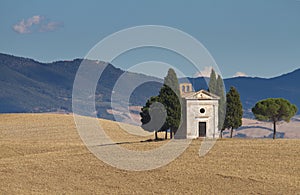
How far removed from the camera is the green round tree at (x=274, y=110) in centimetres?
8500

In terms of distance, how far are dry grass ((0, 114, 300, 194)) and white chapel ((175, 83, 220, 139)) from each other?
163 inches

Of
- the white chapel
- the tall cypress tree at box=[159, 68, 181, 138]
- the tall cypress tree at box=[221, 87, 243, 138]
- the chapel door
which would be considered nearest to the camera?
the white chapel

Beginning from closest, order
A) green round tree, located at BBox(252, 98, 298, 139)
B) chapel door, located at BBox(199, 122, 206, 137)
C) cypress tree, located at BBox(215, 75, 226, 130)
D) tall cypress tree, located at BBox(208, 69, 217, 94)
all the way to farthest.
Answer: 1. chapel door, located at BBox(199, 122, 206, 137)
2. cypress tree, located at BBox(215, 75, 226, 130)
3. green round tree, located at BBox(252, 98, 298, 139)
4. tall cypress tree, located at BBox(208, 69, 217, 94)

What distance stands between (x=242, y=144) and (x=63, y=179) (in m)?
26.4

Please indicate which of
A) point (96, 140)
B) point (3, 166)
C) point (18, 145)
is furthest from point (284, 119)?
point (3, 166)

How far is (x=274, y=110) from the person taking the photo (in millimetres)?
84812

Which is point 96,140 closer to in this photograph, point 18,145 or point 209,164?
point 18,145

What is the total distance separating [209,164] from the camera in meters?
56.9

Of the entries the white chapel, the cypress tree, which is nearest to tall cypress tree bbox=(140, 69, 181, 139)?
the white chapel

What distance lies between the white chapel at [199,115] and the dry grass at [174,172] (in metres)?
4.13

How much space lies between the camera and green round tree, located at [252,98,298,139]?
85000 millimetres

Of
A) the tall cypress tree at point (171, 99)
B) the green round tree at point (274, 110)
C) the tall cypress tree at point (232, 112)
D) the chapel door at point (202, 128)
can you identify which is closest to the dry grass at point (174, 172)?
the chapel door at point (202, 128)

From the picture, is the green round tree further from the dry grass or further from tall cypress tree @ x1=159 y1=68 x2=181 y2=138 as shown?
tall cypress tree @ x1=159 y1=68 x2=181 y2=138

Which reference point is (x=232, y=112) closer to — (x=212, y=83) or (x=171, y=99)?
(x=212, y=83)
